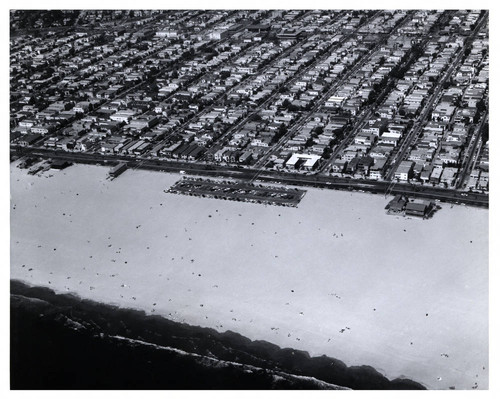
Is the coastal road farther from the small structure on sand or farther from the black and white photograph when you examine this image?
the small structure on sand

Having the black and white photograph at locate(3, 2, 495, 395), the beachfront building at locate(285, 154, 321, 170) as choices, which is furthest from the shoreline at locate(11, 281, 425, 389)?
the beachfront building at locate(285, 154, 321, 170)

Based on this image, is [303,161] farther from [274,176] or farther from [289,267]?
[289,267]

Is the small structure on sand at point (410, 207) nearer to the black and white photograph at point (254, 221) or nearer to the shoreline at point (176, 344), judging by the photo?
the black and white photograph at point (254, 221)

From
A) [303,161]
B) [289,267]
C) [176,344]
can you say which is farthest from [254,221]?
[176,344]

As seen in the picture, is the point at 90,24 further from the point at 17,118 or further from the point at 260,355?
the point at 260,355

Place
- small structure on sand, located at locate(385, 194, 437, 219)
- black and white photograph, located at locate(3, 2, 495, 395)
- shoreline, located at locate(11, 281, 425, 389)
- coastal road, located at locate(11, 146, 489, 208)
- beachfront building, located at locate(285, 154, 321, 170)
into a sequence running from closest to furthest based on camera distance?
shoreline, located at locate(11, 281, 425, 389)
black and white photograph, located at locate(3, 2, 495, 395)
small structure on sand, located at locate(385, 194, 437, 219)
coastal road, located at locate(11, 146, 489, 208)
beachfront building, located at locate(285, 154, 321, 170)

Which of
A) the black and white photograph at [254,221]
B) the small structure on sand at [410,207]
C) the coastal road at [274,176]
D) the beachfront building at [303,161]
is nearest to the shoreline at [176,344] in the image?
the black and white photograph at [254,221]
